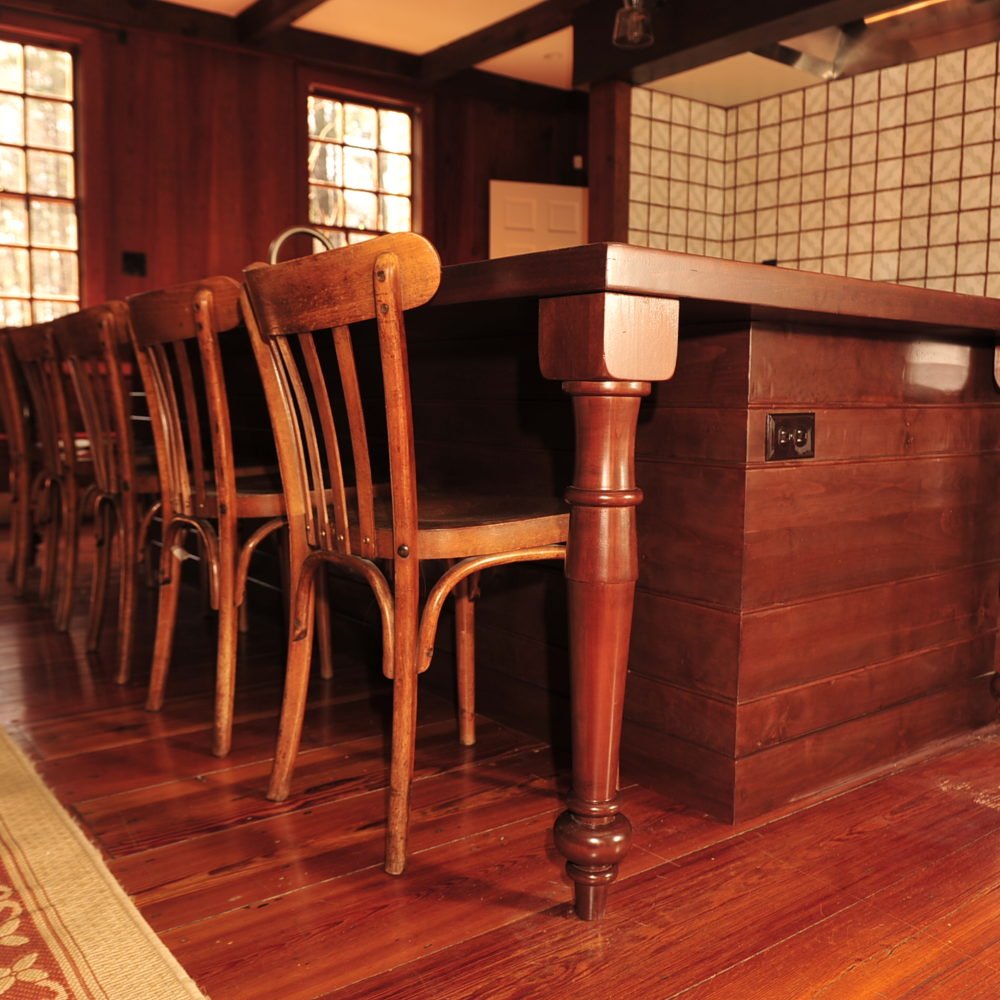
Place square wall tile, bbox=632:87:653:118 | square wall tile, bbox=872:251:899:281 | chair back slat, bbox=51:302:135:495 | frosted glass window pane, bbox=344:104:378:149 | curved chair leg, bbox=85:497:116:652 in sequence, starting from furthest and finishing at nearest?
frosted glass window pane, bbox=344:104:378:149 < square wall tile, bbox=632:87:653:118 < square wall tile, bbox=872:251:899:281 < curved chair leg, bbox=85:497:116:652 < chair back slat, bbox=51:302:135:495

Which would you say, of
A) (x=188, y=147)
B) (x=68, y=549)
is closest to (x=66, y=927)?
(x=68, y=549)

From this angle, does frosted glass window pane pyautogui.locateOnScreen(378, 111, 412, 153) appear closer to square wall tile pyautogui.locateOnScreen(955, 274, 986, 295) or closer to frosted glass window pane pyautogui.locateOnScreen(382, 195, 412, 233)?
frosted glass window pane pyautogui.locateOnScreen(382, 195, 412, 233)

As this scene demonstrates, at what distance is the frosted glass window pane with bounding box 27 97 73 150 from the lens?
217 inches

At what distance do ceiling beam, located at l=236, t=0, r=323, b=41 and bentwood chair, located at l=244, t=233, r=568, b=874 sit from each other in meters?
4.26

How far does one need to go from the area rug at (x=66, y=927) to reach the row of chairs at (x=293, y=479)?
0.35 metres

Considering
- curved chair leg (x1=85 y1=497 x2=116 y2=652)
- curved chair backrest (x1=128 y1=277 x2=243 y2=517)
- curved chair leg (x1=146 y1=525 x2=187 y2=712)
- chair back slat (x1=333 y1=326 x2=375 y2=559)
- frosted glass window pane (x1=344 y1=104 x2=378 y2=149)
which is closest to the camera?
chair back slat (x1=333 y1=326 x2=375 y2=559)

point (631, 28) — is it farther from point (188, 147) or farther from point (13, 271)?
point (13, 271)

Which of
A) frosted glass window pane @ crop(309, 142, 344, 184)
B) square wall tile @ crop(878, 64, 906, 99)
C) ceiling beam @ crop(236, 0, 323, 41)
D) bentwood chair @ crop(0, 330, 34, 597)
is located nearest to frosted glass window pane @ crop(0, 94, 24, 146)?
ceiling beam @ crop(236, 0, 323, 41)

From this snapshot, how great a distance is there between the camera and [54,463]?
10.0 ft

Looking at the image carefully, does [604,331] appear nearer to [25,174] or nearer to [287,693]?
[287,693]

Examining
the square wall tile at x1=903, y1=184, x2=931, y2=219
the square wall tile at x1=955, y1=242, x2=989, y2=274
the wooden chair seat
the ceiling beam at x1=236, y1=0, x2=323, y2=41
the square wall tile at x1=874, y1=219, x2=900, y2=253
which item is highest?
the ceiling beam at x1=236, y1=0, x2=323, y2=41

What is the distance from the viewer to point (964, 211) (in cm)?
329

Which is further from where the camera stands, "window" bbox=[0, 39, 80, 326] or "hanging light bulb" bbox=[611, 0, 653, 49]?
"window" bbox=[0, 39, 80, 326]

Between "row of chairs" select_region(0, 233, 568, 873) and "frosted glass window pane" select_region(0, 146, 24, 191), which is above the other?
"frosted glass window pane" select_region(0, 146, 24, 191)
